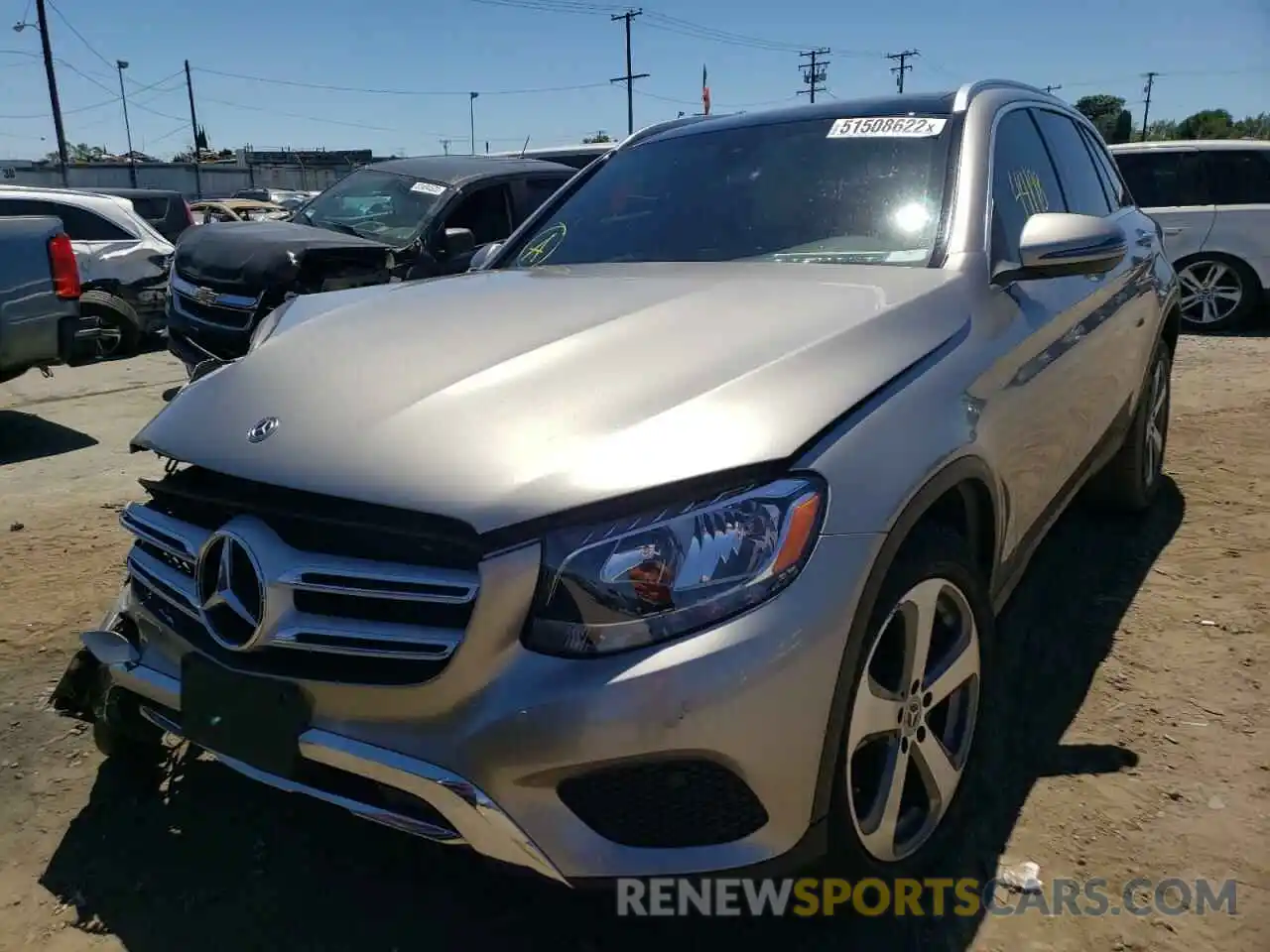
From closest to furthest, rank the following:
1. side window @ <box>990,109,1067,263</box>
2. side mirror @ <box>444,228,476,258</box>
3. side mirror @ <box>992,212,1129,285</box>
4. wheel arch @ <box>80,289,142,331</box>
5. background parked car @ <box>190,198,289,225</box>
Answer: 1. side mirror @ <box>992,212,1129,285</box>
2. side window @ <box>990,109,1067,263</box>
3. side mirror @ <box>444,228,476,258</box>
4. wheel arch @ <box>80,289,142,331</box>
5. background parked car @ <box>190,198,289,225</box>

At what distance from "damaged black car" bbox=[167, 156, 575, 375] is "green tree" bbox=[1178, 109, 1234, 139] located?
57.4 metres

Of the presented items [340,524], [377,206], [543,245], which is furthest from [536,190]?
[340,524]

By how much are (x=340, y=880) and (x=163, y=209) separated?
10.9m

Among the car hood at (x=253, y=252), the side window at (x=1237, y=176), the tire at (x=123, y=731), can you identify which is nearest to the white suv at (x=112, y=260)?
the car hood at (x=253, y=252)

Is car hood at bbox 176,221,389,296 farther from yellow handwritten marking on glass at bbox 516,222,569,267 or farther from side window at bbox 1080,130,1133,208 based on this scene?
side window at bbox 1080,130,1133,208

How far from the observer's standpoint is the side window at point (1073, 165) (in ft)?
11.7

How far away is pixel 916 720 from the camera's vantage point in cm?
203

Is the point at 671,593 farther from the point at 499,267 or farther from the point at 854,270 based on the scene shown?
the point at 499,267

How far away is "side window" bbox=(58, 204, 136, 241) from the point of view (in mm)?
9586

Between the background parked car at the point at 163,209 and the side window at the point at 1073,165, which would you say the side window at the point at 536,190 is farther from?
the background parked car at the point at 163,209

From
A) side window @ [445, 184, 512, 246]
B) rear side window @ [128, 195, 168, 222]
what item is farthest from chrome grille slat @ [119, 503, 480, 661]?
rear side window @ [128, 195, 168, 222]

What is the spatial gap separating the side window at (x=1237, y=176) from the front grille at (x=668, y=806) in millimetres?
10170

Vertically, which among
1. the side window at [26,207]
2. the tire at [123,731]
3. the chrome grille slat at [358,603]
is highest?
the side window at [26,207]

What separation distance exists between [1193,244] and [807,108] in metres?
8.16
